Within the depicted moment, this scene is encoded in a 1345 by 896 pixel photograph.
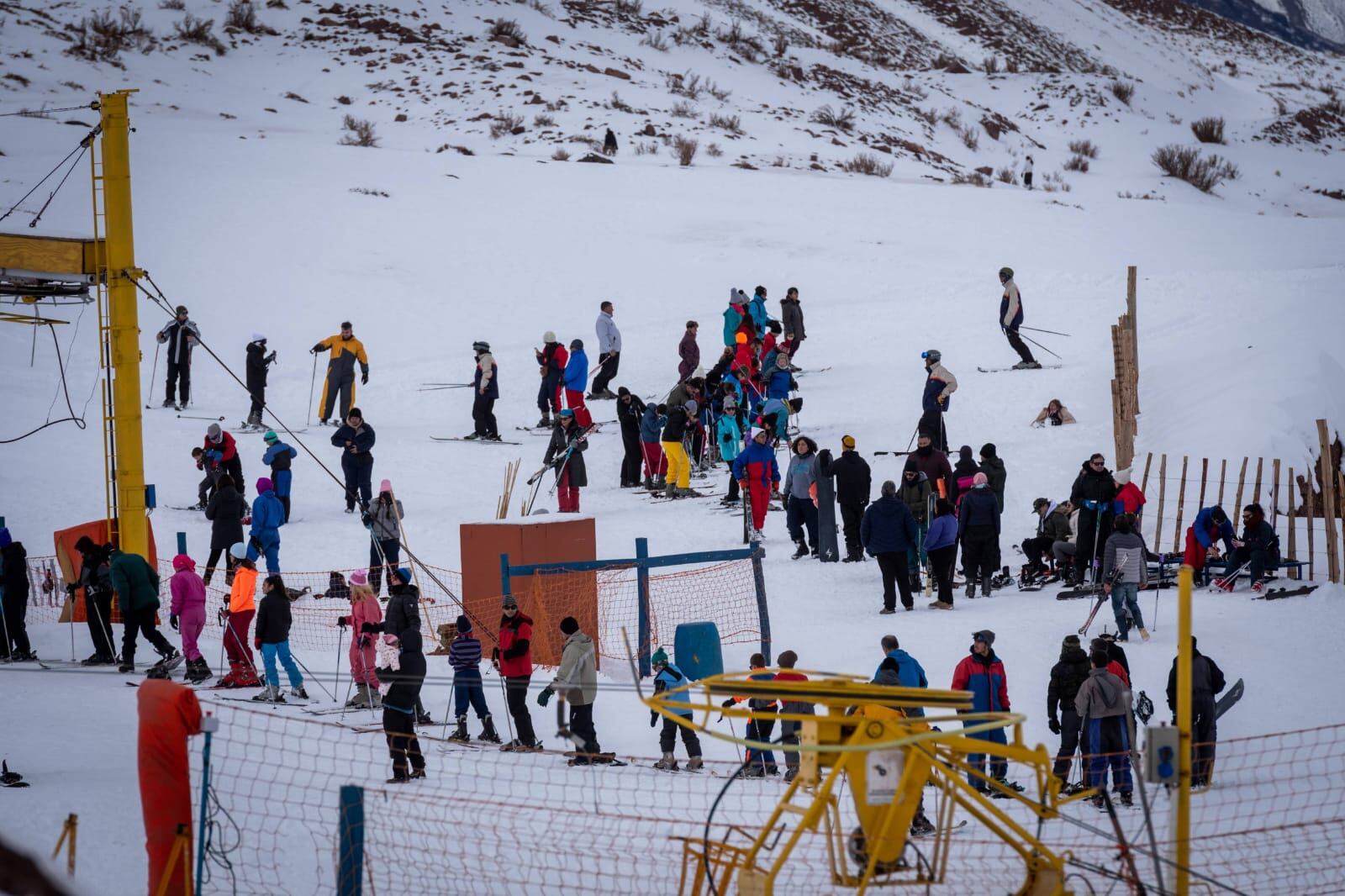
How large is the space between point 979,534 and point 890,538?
1.05m

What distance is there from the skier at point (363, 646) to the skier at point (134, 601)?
1.72 meters

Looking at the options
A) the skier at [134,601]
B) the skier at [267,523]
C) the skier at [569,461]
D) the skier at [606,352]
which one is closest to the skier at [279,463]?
the skier at [267,523]

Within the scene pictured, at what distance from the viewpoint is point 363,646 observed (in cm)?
1113

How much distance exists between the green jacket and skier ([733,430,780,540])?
6655 mm

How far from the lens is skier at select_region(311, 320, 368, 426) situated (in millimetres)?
20094

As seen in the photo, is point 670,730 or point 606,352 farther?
point 606,352

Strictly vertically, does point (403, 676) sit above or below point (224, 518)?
below

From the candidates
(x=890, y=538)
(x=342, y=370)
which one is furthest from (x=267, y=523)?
(x=342, y=370)

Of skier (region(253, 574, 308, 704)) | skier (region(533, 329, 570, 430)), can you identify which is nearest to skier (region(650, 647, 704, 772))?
skier (region(253, 574, 308, 704))

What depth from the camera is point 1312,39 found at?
8588cm

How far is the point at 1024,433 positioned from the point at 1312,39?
78.1m

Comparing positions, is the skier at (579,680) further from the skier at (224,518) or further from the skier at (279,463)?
the skier at (279,463)

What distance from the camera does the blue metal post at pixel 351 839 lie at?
19.5 ft

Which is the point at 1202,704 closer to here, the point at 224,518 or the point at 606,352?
the point at 224,518
